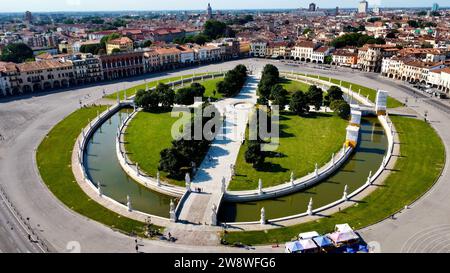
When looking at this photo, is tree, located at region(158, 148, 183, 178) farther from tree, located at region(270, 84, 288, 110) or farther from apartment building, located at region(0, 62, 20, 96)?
apartment building, located at region(0, 62, 20, 96)

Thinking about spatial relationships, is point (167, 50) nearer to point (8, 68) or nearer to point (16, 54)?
point (8, 68)

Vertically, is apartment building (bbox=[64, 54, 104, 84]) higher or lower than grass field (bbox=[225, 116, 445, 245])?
higher

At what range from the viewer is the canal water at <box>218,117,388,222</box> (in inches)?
1741

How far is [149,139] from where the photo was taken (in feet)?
214

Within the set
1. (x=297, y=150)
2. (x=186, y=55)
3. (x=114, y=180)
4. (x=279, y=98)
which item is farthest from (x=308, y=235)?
(x=186, y=55)

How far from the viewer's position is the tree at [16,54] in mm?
134500

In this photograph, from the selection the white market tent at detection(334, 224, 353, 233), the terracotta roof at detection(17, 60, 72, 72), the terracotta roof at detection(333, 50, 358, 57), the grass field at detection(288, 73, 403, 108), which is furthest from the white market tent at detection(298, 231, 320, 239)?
the terracotta roof at detection(333, 50, 358, 57)

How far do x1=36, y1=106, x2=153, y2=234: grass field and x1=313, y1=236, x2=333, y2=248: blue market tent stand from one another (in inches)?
716

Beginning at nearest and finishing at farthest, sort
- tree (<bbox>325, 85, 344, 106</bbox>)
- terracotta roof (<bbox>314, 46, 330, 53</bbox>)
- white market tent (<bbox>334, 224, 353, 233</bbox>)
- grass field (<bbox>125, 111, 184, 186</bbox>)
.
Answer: white market tent (<bbox>334, 224, 353, 233</bbox>), grass field (<bbox>125, 111, 184, 186</bbox>), tree (<bbox>325, 85, 344, 106</bbox>), terracotta roof (<bbox>314, 46, 330, 53</bbox>)

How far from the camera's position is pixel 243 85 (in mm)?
105438

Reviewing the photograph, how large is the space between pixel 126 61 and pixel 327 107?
67497 millimetres

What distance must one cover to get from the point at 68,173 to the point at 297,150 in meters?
34.8
